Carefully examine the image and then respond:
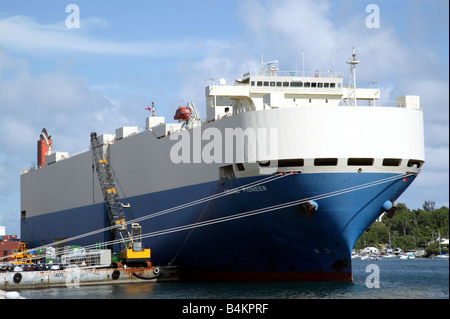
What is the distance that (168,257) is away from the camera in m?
44.0

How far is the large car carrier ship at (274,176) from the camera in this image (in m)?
35.4

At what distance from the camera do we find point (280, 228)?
120 ft

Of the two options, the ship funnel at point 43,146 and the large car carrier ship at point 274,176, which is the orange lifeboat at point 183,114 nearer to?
the large car carrier ship at point 274,176

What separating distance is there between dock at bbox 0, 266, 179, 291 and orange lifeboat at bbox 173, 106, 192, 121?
8.94 meters

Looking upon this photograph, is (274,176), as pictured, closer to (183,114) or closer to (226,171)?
(226,171)

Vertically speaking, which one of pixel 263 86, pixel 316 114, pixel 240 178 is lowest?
pixel 240 178

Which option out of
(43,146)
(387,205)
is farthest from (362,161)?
(43,146)

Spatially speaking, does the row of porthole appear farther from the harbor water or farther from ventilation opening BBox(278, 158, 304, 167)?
the harbor water

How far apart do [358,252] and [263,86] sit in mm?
89357

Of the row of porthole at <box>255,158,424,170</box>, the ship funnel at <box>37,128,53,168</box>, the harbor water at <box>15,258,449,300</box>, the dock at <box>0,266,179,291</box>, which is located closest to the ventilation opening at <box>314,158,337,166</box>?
the row of porthole at <box>255,158,424,170</box>

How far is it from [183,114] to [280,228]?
11933 mm

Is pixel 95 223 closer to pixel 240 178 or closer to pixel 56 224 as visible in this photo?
pixel 56 224

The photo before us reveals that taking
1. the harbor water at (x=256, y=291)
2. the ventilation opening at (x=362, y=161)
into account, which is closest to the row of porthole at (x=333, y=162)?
the ventilation opening at (x=362, y=161)
